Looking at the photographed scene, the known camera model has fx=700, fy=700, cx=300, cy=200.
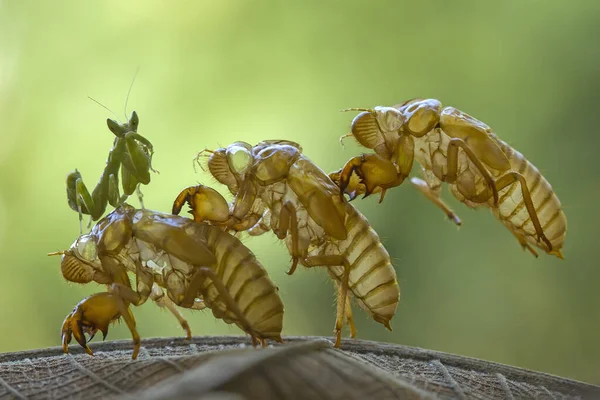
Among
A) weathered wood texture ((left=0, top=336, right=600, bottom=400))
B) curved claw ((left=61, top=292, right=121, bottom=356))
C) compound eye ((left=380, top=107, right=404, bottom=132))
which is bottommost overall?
weathered wood texture ((left=0, top=336, right=600, bottom=400))

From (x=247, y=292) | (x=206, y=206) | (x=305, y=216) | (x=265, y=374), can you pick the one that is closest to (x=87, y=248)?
(x=206, y=206)

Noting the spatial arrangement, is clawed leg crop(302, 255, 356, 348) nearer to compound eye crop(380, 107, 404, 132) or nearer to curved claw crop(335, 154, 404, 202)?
curved claw crop(335, 154, 404, 202)

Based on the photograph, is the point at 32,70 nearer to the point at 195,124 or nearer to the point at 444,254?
the point at 195,124

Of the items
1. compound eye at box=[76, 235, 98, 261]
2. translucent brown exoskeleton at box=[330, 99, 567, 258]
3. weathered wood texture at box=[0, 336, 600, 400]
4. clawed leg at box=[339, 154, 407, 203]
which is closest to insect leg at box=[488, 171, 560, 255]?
translucent brown exoskeleton at box=[330, 99, 567, 258]

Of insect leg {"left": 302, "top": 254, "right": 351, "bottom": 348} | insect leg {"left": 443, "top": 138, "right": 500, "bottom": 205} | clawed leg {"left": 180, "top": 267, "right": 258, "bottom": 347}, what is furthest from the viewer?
insect leg {"left": 443, "top": 138, "right": 500, "bottom": 205}

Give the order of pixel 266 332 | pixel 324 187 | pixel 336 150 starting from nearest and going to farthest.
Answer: pixel 266 332, pixel 324 187, pixel 336 150

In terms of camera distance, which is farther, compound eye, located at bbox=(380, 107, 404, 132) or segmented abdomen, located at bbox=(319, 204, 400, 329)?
compound eye, located at bbox=(380, 107, 404, 132)

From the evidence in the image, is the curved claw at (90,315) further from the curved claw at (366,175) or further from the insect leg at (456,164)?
the insect leg at (456,164)

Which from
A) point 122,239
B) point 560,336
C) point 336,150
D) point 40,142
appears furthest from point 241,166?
point 560,336
